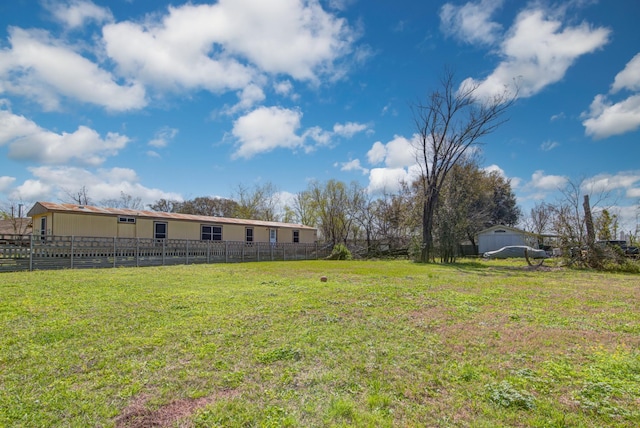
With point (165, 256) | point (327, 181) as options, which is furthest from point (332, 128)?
point (327, 181)

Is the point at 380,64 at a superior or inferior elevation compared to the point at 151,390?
superior

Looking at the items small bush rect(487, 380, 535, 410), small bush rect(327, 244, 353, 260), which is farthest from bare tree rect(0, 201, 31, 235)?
small bush rect(487, 380, 535, 410)

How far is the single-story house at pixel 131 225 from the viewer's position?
14.8 meters

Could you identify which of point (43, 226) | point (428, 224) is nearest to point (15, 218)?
point (43, 226)

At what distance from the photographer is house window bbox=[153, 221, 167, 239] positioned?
17834 millimetres

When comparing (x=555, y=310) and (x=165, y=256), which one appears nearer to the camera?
(x=555, y=310)

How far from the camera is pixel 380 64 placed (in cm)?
1256

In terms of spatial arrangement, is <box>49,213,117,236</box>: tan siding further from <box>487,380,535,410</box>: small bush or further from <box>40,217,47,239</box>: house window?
<box>487,380,535,410</box>: small bush

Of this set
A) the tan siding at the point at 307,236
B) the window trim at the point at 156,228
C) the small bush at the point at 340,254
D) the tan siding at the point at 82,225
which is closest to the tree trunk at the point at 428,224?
the small bush at the point at 340,254

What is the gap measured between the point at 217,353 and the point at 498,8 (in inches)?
485

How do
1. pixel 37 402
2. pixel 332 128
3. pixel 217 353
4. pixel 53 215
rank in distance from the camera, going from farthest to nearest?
pixel 332 128 < pixel 53 215 < pixel 217 353 < pixel 37 402

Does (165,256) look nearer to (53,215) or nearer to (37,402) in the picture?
(53,215)

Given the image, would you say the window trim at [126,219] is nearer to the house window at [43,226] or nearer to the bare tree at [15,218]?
the house window at [43,226]

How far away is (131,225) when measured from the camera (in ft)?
55.6
